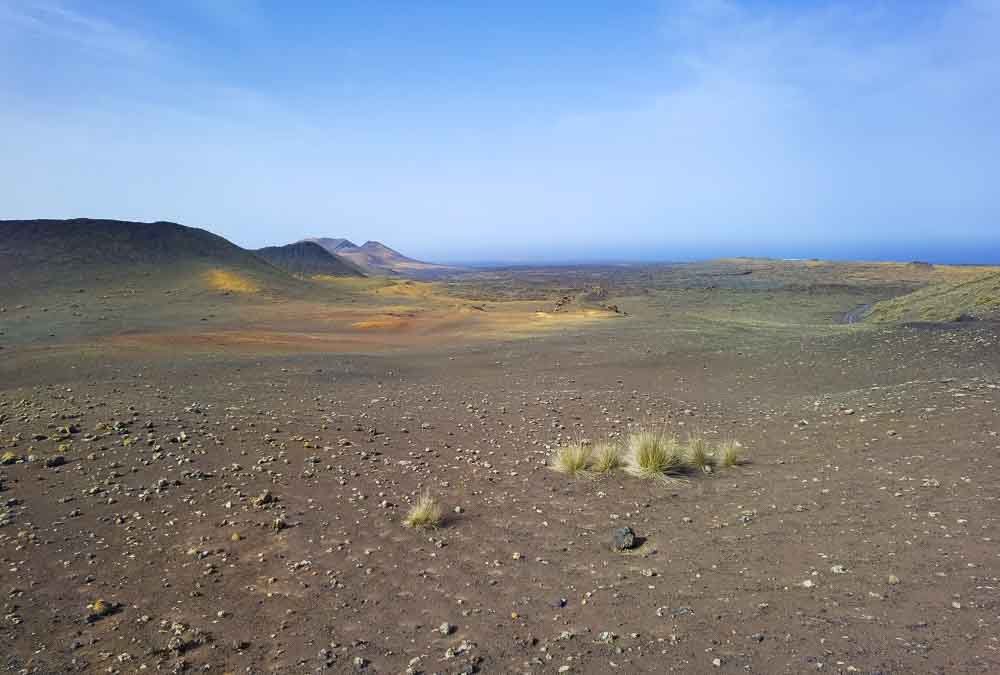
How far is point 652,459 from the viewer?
8195 millimetres

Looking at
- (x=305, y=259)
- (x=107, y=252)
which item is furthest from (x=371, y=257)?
(x=107, y=252)

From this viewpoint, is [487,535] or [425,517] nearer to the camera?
[487,535]

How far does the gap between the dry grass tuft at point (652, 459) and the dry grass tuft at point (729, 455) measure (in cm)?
54

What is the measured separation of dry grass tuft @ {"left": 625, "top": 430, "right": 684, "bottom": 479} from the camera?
8148 mm

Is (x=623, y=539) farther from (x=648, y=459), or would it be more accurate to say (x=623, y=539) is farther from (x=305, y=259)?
(x=305, y=259)

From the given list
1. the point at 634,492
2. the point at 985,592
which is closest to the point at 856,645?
the point at 985,592

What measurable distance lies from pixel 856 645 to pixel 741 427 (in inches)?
262

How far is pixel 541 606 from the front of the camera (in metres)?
5.16

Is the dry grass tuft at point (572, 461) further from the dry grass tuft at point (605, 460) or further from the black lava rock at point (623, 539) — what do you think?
the black lava rock at point (623, 539)

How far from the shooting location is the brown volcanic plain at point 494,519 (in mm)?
4574

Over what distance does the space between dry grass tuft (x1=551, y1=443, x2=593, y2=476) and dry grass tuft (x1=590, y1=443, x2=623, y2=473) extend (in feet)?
0.38

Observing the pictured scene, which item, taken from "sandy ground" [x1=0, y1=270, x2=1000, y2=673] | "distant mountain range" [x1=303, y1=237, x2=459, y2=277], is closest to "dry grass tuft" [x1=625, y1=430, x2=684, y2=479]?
"sandy ground" [x1=0, y1=270, x2=1000, y2=673]

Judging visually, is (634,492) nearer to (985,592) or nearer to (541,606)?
(541,606)

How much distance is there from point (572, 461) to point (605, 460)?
17.3 inches
